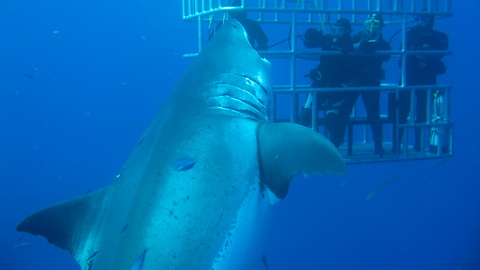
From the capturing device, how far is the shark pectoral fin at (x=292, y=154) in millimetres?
2832

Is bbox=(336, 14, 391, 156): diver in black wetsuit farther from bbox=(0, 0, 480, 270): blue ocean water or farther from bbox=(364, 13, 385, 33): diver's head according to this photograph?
bbox=(0, 0, 480, 270): blue ocean water

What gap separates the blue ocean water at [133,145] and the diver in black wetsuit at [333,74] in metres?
11.3

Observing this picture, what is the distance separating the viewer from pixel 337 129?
530 centimetres

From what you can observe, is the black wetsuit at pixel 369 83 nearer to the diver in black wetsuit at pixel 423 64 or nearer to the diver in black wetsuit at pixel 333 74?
the diver in black wetsuit at pixel 333 74

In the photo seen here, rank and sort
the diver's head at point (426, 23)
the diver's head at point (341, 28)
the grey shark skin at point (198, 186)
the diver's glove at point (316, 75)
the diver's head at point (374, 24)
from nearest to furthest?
1. the grey shark skin at point (198, 186)
2. the diver's head at point (341, 28)
3. the diver's glove at point (316, 75)
4. the diver's head at point (374, 24)
5. the diver's head at point (426, 23)

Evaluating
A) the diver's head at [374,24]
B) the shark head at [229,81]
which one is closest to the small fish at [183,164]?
the shark head at [229,81]

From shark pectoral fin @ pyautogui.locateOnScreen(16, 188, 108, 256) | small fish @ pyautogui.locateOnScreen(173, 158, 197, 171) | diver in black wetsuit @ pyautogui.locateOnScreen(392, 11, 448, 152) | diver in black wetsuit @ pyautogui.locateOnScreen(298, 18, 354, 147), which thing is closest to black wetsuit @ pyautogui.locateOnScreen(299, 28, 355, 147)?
diver in black wetsuit @ pyautogui.locateOnScreen(298, 18, 354, 147)

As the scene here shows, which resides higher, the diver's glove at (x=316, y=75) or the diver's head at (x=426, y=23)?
the diver's head at (x=426, y=23)

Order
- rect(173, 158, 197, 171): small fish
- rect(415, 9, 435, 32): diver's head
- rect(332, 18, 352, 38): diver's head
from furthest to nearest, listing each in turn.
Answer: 1. rect(415, 9, 435, 32): diver's head
2. rect(332, 18, 352, 38): diver's head
3. rect(173, 158, 197, 171): small fish

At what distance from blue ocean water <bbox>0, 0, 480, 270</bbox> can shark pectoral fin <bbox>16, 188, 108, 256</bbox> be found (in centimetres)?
1286

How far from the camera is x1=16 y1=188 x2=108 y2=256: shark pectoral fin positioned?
2967 millimetres

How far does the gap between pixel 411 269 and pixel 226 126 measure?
54.3 feet

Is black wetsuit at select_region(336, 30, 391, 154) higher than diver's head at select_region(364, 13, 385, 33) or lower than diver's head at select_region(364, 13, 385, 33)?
lower

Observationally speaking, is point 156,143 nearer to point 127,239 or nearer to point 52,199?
point 127,239
